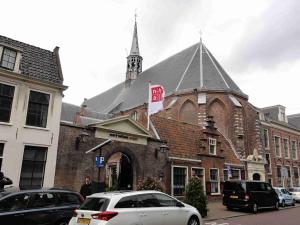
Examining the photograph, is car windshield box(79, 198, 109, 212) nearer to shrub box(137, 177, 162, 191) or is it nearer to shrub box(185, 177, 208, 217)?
shrub box(137, 177, 162, 191)

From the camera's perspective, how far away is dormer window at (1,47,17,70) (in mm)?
14117

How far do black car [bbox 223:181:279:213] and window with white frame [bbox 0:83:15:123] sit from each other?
13163 millimetres

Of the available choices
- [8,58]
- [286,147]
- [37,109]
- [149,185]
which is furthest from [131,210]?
[286,147]

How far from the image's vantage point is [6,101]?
13773 millimetres

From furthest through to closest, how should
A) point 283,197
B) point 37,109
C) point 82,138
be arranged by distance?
point 283,197 → point 82,138 → point 37,109

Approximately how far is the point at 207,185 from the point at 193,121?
10971 mm

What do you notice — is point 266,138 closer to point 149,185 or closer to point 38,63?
point 149,185

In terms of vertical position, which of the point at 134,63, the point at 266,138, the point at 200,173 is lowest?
the point at 200,173

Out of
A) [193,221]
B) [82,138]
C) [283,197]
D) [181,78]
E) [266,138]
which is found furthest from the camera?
[266,138]

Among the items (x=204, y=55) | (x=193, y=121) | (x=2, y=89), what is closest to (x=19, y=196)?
A: (x=2, y=89)

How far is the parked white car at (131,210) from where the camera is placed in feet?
23.7

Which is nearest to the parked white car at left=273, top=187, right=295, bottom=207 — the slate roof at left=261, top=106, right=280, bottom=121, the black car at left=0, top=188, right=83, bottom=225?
the black car at left=0, top=188, right=83, bottom=225

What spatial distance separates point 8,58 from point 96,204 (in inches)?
403

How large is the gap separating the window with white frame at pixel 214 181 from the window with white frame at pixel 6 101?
15118 mm
